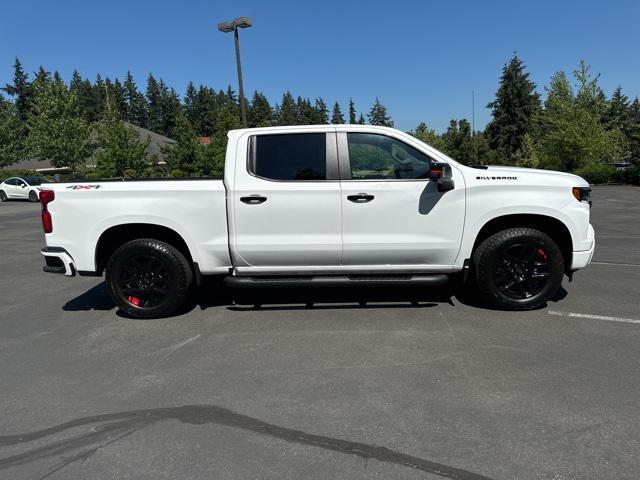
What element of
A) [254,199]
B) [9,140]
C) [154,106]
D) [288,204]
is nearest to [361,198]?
[288,204]

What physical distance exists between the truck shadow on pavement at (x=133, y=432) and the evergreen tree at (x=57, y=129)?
Result: 4075 centimetres

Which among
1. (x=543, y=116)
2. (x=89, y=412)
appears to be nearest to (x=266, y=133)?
(x=89, y=412)

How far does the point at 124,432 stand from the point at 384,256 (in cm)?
291

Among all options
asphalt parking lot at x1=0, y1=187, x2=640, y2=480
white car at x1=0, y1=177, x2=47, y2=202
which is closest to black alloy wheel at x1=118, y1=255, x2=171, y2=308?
asphalt parking lot at x1=0, y1=187, x2=640, y2=480

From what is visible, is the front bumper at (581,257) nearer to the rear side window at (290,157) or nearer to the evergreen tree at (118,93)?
the rear side window at (290,157)

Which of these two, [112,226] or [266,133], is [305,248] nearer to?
[266,133]

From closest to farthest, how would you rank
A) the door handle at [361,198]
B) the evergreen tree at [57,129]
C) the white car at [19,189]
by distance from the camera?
the door handle at [361,198] < the white car at [19,189] < the evergreen tree at [57,129]

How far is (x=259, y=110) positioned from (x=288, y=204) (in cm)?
11269

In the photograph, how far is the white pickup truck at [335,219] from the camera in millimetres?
4738

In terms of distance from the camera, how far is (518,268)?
494 cm

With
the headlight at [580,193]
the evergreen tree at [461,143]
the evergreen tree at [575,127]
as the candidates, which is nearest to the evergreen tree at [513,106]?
the evergreen tree at [461,143]

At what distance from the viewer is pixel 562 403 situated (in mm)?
3100

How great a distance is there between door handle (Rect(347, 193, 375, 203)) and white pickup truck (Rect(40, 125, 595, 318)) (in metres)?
0.01

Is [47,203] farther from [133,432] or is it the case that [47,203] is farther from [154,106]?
[154,106]
